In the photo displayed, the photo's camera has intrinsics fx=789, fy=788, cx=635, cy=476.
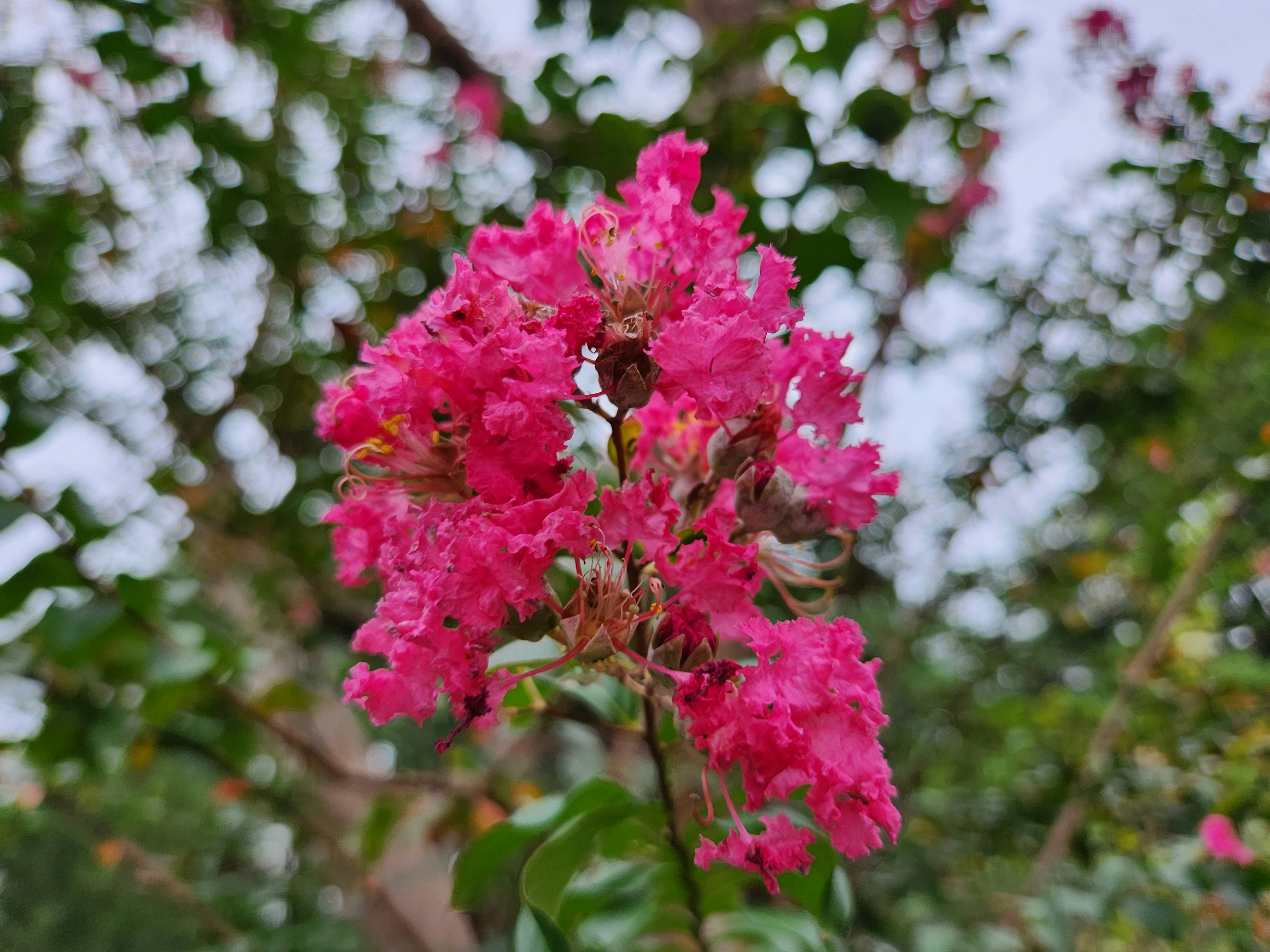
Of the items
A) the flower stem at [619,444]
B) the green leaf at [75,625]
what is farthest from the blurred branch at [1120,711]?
the green leaf at [75,625]

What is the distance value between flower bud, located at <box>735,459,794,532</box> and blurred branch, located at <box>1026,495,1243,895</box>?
1216mm

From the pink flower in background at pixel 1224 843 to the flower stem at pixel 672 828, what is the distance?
3.29 feet

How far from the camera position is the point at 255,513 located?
1.87m

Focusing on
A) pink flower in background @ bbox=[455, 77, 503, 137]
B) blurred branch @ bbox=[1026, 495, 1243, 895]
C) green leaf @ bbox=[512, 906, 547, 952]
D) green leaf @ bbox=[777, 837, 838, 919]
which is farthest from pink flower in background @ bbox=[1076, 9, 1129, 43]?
green leaf @ bbox=[512, 906, 547, 952]

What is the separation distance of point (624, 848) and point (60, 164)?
6.92ft

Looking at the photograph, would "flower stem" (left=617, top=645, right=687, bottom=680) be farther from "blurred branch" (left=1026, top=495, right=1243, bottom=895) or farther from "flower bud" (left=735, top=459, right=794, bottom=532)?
"blurred branch" (left=1026, top=495, right=1243, bottom=895)

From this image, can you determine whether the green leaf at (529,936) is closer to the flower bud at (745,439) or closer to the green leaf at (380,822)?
the flower bud at (745,439)

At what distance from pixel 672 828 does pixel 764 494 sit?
0.30 meters

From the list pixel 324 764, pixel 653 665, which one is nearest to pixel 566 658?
pixel 653 665

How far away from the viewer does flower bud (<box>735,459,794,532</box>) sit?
575 mm

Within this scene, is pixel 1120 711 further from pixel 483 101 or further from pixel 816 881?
pixel 483 101

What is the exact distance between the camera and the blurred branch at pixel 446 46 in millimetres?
1996

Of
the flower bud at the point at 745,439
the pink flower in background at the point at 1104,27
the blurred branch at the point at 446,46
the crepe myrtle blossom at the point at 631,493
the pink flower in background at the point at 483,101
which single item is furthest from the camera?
the blurred branch at the point at 446,46

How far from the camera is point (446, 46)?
6.64ft
